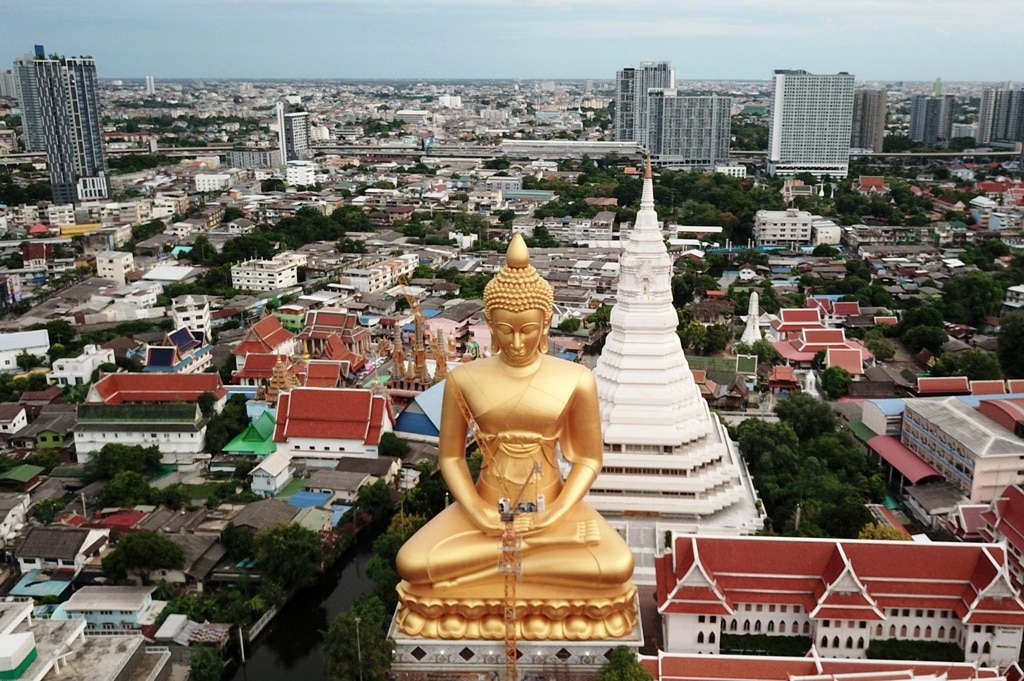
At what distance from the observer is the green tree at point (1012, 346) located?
2742 cm

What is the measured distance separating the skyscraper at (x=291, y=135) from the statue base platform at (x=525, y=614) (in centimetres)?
7876

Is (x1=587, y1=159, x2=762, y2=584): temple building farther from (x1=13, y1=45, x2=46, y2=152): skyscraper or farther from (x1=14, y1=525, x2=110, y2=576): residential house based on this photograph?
(x1=13, y1=45, x2=46, y2=152): skyscraper

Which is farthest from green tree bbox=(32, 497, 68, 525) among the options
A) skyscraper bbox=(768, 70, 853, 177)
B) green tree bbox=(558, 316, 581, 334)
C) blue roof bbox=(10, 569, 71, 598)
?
skyscraper bbox=(768, 70, 853, 177)

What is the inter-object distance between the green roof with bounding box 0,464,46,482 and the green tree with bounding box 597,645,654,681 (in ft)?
50.4

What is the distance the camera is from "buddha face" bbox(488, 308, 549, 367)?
411 inches

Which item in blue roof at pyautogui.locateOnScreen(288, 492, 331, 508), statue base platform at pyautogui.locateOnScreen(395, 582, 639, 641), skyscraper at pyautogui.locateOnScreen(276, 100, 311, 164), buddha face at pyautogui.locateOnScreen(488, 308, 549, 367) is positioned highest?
skyscraper at pyautogui.locateOnScreen(276, 100, 311, 164)

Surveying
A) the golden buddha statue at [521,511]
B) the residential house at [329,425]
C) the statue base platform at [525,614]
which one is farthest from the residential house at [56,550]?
the statue base platform at [525,614]

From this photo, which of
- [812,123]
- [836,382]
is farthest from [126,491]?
[812,123]

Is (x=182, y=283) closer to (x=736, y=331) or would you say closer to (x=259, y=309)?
(x=259, y=309)

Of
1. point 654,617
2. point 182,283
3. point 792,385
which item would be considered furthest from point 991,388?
point 182,283

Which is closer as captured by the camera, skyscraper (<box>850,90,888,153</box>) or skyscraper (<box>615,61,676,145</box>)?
skyscraper (<box>850,90,888,153</box>)

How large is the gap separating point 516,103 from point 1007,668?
168622 millimetres

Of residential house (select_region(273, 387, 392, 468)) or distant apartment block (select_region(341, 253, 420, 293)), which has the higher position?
distant apartment block (select_region(341, 253, 420, 293))

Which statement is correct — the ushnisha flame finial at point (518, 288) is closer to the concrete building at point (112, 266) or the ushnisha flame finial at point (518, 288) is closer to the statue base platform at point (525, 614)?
the statue base platform at point (525, 614)
